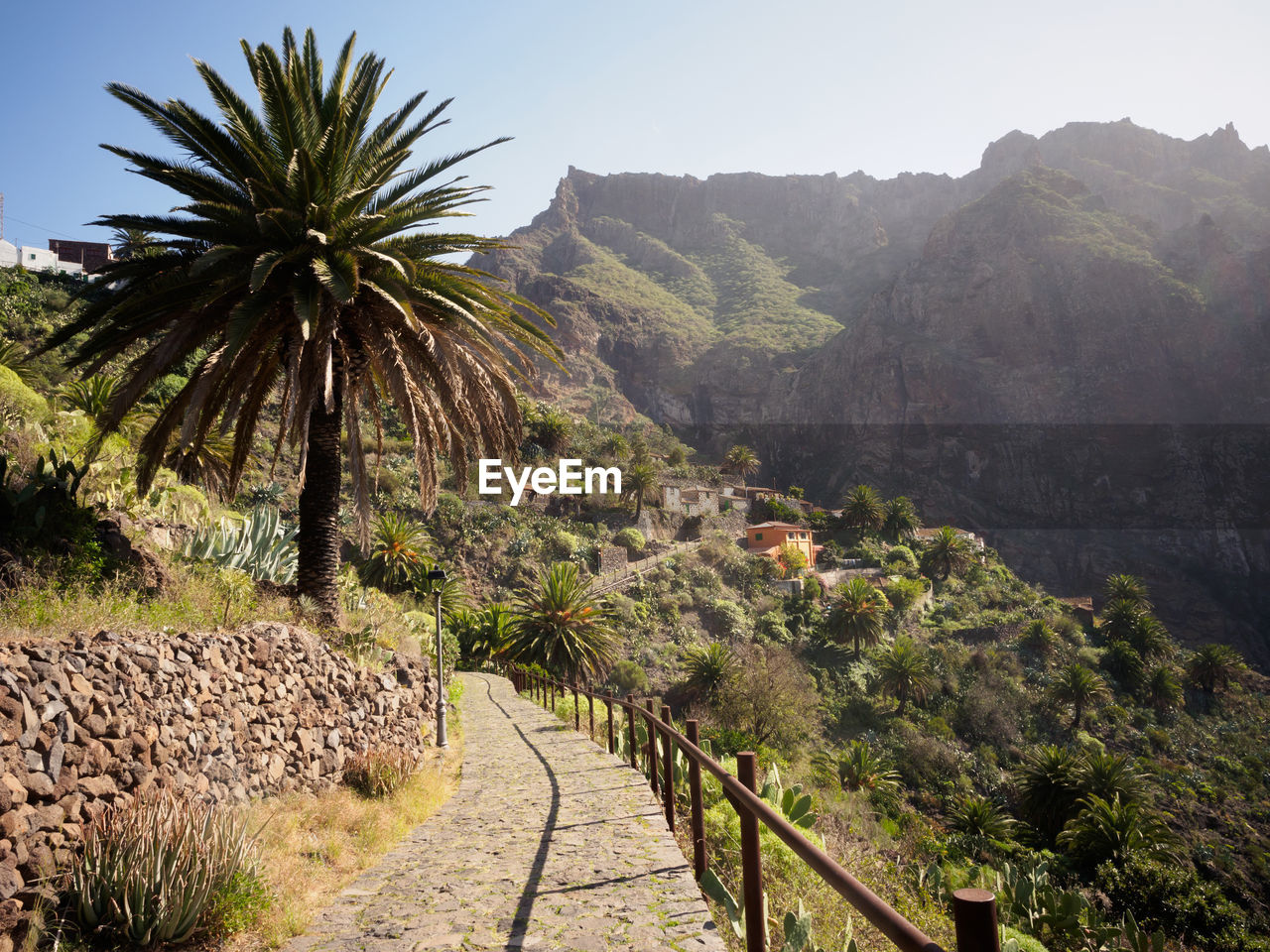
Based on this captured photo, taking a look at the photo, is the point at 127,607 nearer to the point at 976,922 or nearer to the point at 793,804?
the point at 793,804

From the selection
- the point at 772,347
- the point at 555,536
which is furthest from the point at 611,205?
the point at 555,536

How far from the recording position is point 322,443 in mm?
10938

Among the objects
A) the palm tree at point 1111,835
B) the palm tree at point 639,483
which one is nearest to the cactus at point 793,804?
the palm tree at point 1111,835

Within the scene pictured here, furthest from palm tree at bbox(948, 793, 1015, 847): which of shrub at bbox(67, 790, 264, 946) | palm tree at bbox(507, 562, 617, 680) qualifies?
shrub at bbox(67, 790, 264, 946)

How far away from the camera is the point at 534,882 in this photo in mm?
5691

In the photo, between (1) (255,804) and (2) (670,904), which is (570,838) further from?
(1) (255,804)

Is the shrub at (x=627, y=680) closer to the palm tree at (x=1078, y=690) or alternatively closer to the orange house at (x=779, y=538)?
the orange house at (x=779, y=538)

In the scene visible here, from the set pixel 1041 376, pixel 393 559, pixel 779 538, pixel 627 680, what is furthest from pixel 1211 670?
pixel 1041 376

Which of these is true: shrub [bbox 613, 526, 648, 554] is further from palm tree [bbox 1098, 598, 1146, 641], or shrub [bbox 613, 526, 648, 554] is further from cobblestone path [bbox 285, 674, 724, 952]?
cobblestone path [bbox 285, 674, 724, 952]

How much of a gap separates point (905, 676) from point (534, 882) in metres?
43.1

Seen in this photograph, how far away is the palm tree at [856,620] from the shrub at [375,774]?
43933 millimetres

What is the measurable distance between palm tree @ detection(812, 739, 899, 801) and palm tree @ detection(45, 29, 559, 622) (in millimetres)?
25618

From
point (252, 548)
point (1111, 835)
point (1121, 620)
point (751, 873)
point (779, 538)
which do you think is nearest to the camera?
point (751, 873)

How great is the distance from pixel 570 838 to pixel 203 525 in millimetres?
9183
